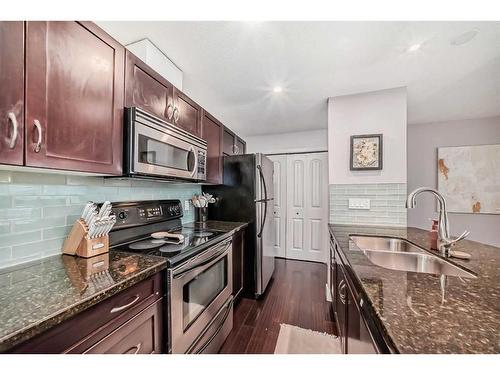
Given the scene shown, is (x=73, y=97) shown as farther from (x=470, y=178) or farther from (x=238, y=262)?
(x=470, y=178)

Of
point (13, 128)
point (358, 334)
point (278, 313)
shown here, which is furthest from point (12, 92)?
point (278, 313)

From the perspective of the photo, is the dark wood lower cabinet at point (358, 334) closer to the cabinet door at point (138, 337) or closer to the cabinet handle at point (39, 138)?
the cabinet door at point (138, 337)

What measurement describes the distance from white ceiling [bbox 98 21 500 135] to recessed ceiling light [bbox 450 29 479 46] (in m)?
0.03

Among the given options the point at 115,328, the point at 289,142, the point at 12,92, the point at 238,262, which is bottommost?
the point at 238,262

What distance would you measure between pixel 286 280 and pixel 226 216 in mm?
1332

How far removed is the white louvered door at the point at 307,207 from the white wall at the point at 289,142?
0.14 meters

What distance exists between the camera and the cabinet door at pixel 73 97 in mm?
788

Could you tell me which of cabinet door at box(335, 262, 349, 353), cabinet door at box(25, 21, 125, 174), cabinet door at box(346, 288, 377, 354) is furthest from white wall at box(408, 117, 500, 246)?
cabinet door at box(25, 21, 125, 174)

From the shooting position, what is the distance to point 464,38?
1.40 m

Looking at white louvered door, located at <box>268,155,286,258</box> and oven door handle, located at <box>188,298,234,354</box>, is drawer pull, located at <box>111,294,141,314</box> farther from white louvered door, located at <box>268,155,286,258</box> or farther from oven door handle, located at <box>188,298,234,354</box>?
white louvered door, located at <box>268,155,286,258</box>

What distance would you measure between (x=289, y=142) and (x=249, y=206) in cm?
188

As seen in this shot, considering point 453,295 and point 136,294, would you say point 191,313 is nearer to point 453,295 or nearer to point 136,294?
Result: point 136,294

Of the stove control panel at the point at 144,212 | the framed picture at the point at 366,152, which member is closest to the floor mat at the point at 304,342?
the stove control panel at the point at 144,212
